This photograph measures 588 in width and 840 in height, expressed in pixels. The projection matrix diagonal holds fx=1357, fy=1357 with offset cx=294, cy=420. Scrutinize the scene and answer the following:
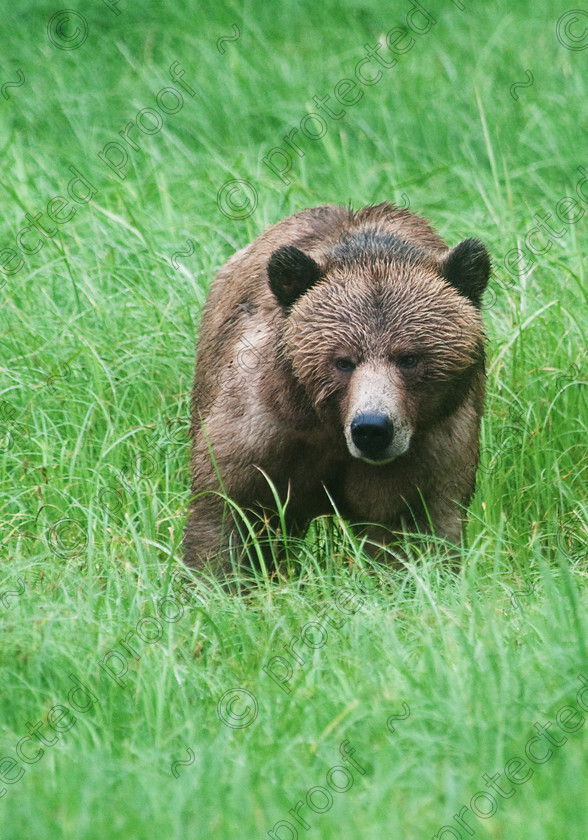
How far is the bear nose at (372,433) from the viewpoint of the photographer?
4.57 metres

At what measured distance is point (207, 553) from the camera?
211 inches

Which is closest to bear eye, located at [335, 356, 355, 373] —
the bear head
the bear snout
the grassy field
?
the bear head

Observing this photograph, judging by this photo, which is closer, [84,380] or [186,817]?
[186,817]

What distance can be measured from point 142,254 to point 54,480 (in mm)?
1899

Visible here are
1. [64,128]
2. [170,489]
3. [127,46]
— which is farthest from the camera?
[127,46]

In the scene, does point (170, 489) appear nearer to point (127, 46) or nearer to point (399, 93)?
point (399, 93)

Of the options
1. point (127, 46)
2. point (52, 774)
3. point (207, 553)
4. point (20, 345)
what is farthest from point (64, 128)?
point (52, 774)

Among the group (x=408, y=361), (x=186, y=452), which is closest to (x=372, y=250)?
(x=408, y=361)

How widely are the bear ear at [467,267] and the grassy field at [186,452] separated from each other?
96 cm

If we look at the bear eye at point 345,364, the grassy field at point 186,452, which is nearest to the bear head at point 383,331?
the bear eye at point 345,364

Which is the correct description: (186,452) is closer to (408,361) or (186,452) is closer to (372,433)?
(408,361)

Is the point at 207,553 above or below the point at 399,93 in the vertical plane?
below

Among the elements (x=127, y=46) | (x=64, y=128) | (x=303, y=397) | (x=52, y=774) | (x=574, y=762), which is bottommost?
(x=52, y=774)

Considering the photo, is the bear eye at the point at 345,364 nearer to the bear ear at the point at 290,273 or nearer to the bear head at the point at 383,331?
the bear head at the point at 383,331
